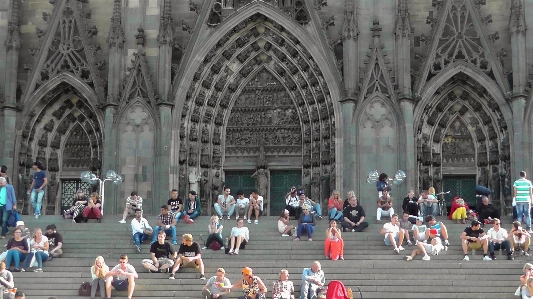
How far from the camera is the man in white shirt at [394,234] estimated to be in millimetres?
23031

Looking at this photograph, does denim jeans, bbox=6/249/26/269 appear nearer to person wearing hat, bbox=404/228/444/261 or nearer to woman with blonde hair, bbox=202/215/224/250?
woman with blonde hair, bbox=202/215/224/250

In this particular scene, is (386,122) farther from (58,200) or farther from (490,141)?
(58,200)

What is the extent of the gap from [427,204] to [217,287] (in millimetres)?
7971

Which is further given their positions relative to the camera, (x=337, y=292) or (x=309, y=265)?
(x=309, y=265)

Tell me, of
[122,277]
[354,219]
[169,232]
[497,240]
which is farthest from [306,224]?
[122,277]

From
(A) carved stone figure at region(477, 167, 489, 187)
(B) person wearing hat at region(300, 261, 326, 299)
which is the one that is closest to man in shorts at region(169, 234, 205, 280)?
(B) person wearing hat at region(300, 261, 326, 299)

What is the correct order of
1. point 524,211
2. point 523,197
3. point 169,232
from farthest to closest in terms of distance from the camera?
point 524,211, point 523,197, point 169,232

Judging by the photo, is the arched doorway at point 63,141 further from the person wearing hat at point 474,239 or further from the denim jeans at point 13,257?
the person wearing hat at point 474,239

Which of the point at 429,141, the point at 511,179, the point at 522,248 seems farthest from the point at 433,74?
the point at 522,248

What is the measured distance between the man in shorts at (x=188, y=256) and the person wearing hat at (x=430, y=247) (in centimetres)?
495

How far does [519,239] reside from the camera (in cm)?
2241

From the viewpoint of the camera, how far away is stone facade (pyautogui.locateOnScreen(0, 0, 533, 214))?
1150 inches

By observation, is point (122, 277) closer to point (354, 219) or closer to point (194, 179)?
point (354, 219)

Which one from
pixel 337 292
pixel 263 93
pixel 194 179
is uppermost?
pixel 263 93
